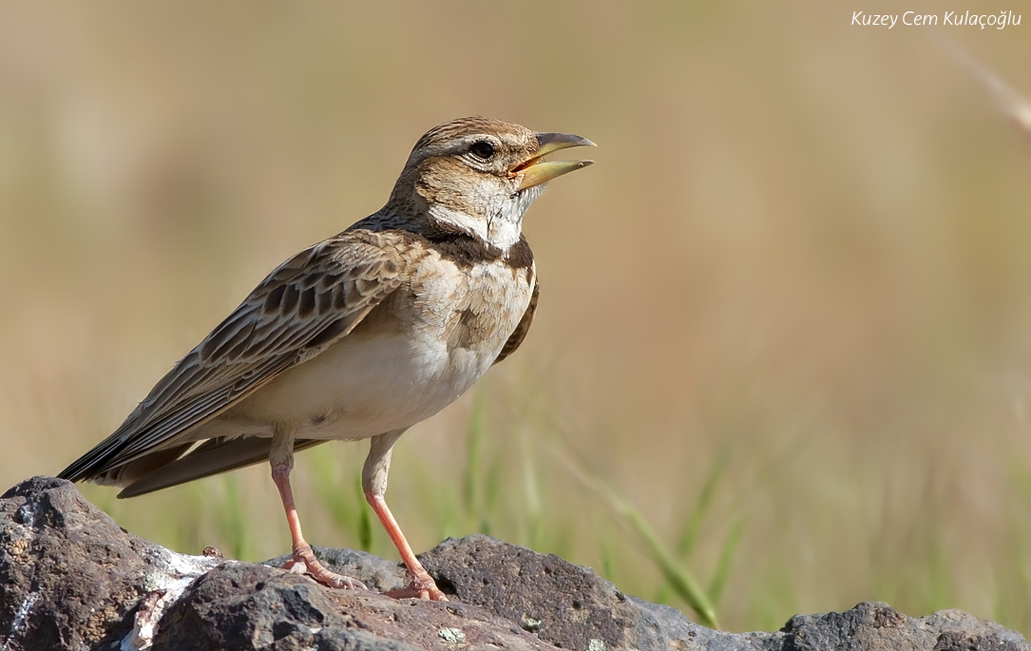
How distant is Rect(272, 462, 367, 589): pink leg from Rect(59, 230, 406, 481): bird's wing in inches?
14.8

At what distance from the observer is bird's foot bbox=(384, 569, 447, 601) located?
18.3 feet

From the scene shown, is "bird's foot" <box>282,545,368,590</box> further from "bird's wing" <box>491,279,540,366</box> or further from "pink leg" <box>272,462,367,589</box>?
"bird's wing" <box>491,279,540,366</box>

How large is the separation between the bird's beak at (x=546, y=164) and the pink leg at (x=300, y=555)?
1609 millimetres

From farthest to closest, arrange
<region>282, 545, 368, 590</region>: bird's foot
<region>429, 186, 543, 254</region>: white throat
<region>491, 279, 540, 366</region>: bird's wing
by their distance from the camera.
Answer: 1. <region>491, 279, 540, 366</region>: bird's wing
2. <region>429, 186, 543, 254</region>: white throat
3. <region>282, 545, 368, 590</region>: bird's foot

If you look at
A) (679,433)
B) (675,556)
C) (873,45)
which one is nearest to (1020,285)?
(873,45)

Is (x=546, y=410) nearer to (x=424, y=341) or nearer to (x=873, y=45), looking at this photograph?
(x=424, y=341)

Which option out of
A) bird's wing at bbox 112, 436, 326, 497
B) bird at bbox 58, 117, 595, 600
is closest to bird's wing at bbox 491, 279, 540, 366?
bird at bbox 58, 117, 595, 600

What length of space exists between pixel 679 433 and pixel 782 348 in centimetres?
156

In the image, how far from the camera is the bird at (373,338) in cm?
599

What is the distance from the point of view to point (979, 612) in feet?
24.8

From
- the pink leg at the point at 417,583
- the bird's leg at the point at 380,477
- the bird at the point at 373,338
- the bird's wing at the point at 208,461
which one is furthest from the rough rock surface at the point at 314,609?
the bird's wing at the point at 208,461

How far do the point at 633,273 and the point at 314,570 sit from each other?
7.50m

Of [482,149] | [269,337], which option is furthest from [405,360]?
[482,149]

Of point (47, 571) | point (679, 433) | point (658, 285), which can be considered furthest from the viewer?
point (658, 285)
